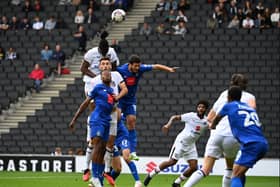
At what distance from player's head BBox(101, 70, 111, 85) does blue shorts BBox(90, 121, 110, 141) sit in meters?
0.73

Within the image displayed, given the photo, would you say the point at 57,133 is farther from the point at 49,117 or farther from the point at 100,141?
the point at 100,141

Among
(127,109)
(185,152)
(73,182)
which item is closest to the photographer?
(127,109)

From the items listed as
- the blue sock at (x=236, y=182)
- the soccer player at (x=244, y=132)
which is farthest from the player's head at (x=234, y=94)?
the blue sock at (x=236, y=182)

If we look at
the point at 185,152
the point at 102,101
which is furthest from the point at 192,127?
the point at 102,101

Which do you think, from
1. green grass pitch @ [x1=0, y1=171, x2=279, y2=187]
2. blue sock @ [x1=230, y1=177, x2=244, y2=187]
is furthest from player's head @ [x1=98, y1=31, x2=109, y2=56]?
blue sock @ [x1=230, y1=177, x2=244, y2=187]

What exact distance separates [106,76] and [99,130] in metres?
0.94

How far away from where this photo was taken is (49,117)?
3372cm

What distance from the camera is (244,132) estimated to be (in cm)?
1444

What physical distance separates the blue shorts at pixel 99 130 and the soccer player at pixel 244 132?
223cm

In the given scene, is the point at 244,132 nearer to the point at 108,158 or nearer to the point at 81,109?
the point at 81,109

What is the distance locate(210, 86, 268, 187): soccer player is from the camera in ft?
47.2

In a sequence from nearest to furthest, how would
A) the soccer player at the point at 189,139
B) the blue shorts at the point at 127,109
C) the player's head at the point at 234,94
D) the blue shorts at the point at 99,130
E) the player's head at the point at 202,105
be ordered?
1. the player's head at the point at 234,94
2. the blue shorts at the point at 99,130
3. the blue shorts at the point at 127,109
4. the player's head at the point at 202,105
5. the soccer player at the point at 189,139

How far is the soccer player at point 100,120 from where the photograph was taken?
15812 millimetres

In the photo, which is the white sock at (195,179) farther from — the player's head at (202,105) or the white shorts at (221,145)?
the player's head at (202,105)
